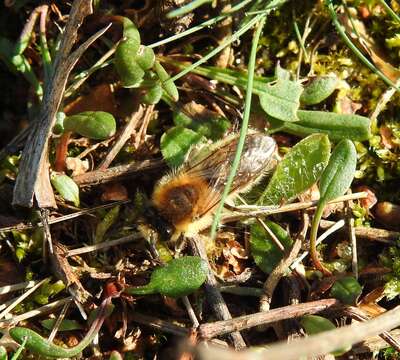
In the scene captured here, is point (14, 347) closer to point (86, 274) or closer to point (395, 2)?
point (86, 274)

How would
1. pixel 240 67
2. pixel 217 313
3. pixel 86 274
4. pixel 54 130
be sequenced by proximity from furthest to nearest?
1. pixel 240 67
2. pixel 54 130
3. pixel 86 274
4. pixel 217 313

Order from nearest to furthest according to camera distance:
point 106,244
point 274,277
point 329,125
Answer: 1. point 274,277
2. point 106,244
3. point 329,125

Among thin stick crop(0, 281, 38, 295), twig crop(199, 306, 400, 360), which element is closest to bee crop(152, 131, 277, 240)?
thin stick crop(0, 281, 38, 295)

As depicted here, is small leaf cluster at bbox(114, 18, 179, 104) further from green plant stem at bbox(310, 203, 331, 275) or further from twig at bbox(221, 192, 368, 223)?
green plant stem at bbox(310, 203, 331, 275)

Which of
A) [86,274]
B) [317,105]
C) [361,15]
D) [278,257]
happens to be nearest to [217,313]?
[278,257]

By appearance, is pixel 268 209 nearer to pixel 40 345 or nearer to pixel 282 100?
pixel 282 100

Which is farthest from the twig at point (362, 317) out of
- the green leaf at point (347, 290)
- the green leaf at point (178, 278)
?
the green leaf at point (178, 278)

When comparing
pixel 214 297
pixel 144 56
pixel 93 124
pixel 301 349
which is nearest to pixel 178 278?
pixel 214 297
